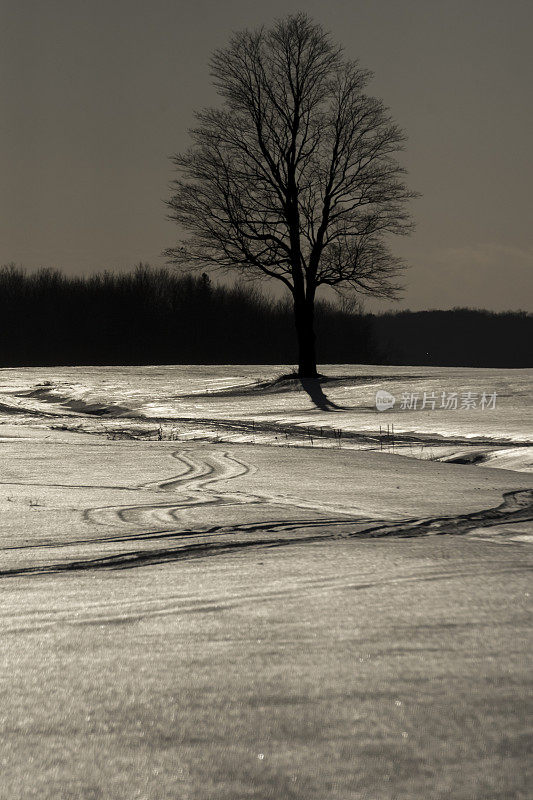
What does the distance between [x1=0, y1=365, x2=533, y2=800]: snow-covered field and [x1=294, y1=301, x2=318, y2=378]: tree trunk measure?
16.9 meters

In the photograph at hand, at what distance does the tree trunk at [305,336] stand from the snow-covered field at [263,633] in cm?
1690

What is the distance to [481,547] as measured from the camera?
3.45 metres

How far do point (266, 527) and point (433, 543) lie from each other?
2.55 ft

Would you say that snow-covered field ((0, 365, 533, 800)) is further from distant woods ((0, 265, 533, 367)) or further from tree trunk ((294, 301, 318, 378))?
distant woods ((0, 265, 533, 367))

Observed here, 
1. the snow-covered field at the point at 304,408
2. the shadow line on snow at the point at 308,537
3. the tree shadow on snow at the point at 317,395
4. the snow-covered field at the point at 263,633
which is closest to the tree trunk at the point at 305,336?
the snow-covered field at the point at 304,408

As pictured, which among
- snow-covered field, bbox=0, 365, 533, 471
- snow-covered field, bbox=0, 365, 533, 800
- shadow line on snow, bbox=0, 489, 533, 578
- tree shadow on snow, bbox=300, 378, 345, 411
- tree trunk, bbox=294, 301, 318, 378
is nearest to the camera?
snow-covered field, bbox=0, 365, 533, 800

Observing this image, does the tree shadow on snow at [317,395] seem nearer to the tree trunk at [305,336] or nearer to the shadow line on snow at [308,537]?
the tree trunk at [305,336]

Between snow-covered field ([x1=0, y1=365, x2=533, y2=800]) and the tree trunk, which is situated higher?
the tree trunk

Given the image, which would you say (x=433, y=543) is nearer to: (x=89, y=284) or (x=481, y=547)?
(x=481, y=547)

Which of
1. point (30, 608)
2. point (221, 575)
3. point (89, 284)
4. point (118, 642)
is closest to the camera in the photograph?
point (118, 642)

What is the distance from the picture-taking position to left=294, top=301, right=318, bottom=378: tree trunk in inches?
910

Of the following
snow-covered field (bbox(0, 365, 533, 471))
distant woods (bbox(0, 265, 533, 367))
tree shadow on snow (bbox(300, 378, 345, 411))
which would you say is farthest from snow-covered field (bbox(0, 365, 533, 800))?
distant woods (bbox(0, 265, 533, 367))

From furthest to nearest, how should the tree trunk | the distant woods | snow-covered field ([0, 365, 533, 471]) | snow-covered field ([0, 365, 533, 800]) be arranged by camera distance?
the distant woods → the tree trunk → snow-covered field ([0, 365, 533, 471]) → snow-covered field ([0, 365, 533, 800])

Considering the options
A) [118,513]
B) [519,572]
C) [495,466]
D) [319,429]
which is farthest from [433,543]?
[319,429]
